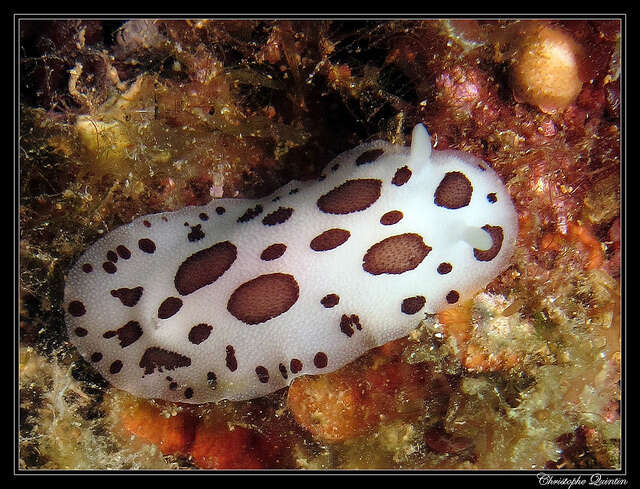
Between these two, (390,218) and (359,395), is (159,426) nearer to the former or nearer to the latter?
(359,395)

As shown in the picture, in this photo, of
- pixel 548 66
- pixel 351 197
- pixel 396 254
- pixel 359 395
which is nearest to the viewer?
pixel 548 66

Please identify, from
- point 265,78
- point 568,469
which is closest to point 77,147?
point 265,78

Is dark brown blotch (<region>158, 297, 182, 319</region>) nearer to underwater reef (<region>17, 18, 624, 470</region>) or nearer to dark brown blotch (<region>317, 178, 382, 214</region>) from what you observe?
underwater reef (<region>17, 18, 624, 470</region>)

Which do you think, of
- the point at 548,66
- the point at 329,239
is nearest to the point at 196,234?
the point at 329,239

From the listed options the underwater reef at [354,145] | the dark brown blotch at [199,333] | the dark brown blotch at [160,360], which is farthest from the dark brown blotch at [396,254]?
the dark brown blotch at [160,360]

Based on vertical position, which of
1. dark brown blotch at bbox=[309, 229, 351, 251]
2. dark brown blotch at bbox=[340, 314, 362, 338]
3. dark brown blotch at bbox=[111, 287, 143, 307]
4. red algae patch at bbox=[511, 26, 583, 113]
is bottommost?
dark brown blotch at bbox=[340, 314, 362, 338]
